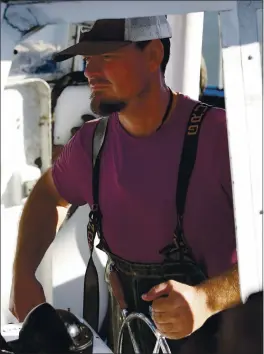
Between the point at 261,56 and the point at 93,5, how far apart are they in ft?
1.10

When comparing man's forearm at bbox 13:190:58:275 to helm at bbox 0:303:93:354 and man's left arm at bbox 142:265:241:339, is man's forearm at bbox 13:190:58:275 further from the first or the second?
man's left arm at bbox 142:265:241:339

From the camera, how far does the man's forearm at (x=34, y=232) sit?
140cm

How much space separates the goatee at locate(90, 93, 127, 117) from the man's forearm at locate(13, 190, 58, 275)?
250 mm

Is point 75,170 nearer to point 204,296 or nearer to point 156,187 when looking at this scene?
point 156,187

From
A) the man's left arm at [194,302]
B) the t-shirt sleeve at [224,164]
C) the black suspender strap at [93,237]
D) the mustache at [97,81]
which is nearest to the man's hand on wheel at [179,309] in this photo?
the man's left arm at [194,302]

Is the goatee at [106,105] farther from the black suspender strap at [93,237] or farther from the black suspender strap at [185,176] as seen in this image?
the black suspender strap at [185,176]

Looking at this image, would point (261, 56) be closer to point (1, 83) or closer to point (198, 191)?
point (198, 191)

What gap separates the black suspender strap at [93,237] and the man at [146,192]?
0.01 metres

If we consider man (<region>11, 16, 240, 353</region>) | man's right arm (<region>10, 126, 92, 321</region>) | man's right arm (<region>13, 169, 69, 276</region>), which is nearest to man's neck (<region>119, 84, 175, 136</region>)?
man (<region>11, 16, 240, 353</region>)

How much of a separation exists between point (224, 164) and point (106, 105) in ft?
1.02

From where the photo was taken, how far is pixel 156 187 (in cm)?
136

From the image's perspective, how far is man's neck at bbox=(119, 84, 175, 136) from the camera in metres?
1.41

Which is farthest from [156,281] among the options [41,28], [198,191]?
[41,28]

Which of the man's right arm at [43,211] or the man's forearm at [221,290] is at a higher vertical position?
the man's right arm at [43,211]
